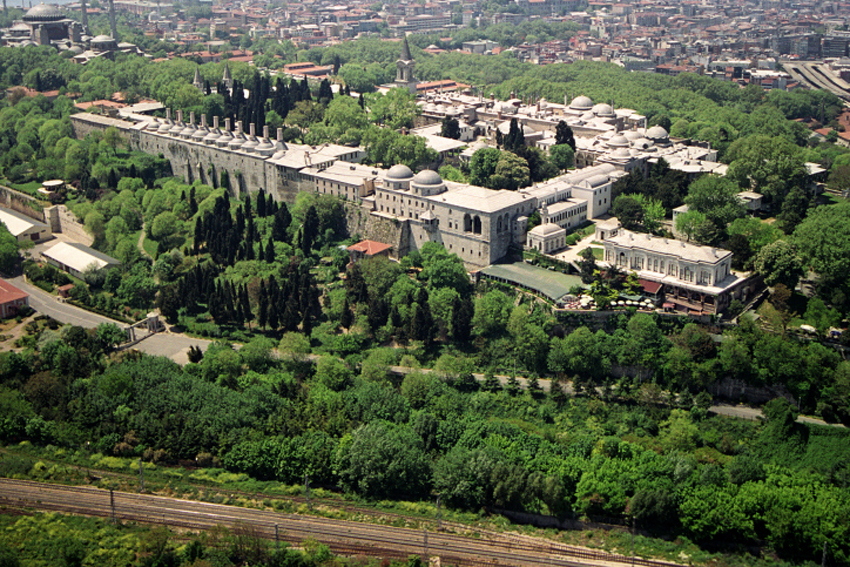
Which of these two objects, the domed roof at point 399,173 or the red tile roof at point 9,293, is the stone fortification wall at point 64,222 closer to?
the red tile roof at point 9,293

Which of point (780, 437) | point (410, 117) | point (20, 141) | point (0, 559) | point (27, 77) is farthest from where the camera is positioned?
point (27, 77)

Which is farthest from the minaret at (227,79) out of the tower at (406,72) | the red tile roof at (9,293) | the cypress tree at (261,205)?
the red tile roof at (9,293)

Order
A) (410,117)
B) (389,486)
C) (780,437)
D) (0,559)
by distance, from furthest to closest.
A: 1. (410,117)
2. (780,437)
3. (389,486)
4. (0,559)

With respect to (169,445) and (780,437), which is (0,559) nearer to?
(169,445)

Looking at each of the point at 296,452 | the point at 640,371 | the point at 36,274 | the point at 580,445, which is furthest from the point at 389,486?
the point at 36,274

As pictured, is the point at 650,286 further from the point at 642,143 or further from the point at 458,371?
the point at 642,143

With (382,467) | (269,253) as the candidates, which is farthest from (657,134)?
(382,467)

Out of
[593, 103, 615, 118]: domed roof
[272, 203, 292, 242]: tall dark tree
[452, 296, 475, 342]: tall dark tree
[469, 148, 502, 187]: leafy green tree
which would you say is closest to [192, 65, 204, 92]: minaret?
[272, 203, 292, 242]: tall dark tree
